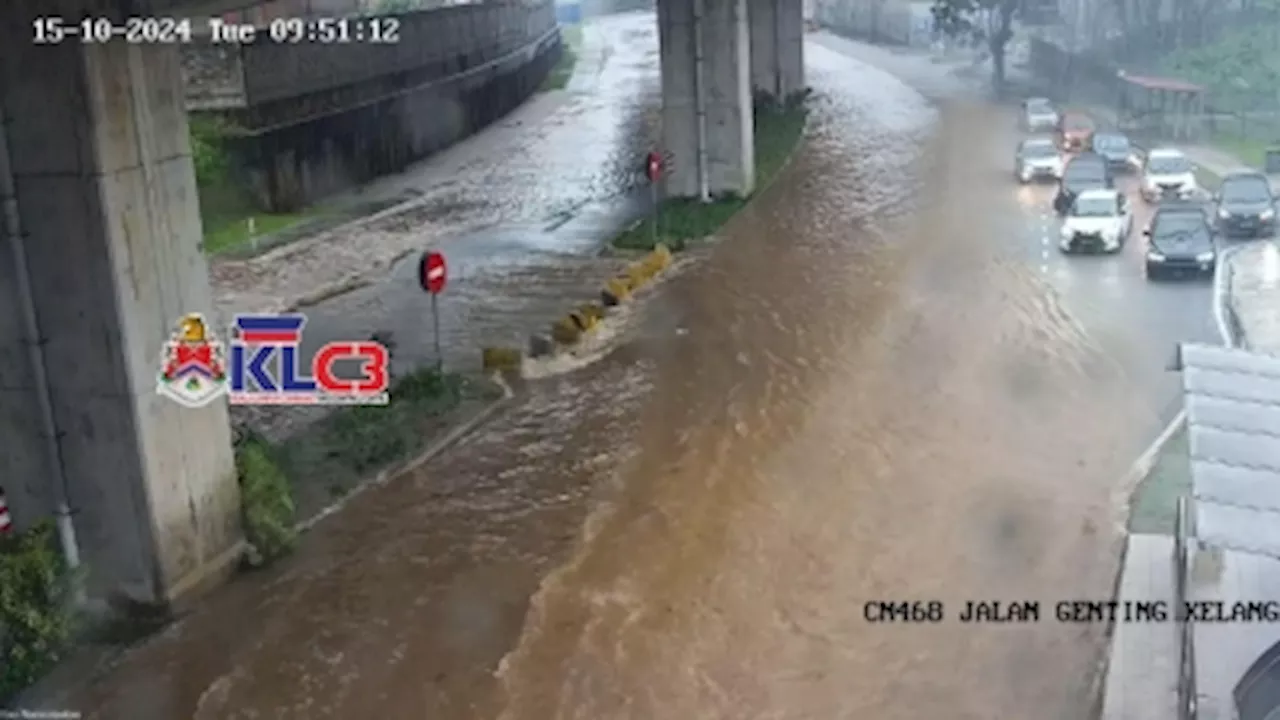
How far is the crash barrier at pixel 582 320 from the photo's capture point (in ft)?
70.6

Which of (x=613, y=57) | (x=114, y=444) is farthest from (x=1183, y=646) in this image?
(x=613, y=57)

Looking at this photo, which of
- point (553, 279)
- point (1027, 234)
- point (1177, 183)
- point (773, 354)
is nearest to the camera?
point (773, 354)

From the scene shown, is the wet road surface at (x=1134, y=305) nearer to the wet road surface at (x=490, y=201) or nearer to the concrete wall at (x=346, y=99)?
the wet road surface at (x=490, y=201)

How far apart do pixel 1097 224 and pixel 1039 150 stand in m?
9.42

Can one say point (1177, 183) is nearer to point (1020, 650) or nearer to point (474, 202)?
point (474, 202)

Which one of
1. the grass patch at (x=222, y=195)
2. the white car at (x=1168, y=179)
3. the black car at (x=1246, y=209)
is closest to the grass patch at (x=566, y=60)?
the grass patch at (x=222, y=195)

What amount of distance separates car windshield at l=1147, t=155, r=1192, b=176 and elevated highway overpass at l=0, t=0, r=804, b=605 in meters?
24.8

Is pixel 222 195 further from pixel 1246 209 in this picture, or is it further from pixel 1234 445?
pixel 1234 445

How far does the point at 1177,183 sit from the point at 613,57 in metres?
56.5

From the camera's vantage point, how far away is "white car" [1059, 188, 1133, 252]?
89.3 ft

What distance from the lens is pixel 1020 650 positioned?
12.6 metres

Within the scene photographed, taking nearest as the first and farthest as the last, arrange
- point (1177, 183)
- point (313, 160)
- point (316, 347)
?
point (316, 347)
point (1177, 183)
point (313, 160)

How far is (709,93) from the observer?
33.7m

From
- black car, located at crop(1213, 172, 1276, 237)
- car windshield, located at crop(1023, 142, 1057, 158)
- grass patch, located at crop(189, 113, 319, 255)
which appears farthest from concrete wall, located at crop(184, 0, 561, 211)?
black car, located at crop(1213, 172, 1276, 237)
